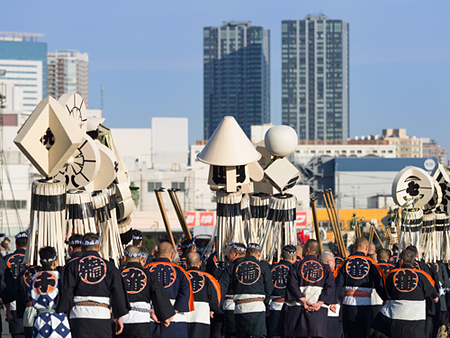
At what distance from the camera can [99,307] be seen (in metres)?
7.42

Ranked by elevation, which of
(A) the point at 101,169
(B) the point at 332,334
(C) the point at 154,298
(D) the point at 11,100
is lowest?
(B) the point at 332,334

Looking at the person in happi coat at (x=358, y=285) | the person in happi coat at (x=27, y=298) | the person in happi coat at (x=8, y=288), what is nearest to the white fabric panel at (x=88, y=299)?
the person in happi coat at (x=27, y=298)

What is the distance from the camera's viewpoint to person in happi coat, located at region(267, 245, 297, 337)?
10000mm

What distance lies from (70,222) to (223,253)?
294 cm

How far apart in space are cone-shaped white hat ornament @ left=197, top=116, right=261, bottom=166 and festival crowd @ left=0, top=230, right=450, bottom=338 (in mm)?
1558

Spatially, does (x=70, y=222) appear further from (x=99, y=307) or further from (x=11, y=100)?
(x=11, y=100)

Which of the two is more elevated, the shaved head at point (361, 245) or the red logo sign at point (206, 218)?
the shaved head at point (361, 245)

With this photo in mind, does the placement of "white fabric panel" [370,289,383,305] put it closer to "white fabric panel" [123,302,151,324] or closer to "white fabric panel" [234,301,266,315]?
"white fabric panel" [234,301,266,315]

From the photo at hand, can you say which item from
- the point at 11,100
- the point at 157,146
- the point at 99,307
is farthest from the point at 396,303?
the point at 11,100

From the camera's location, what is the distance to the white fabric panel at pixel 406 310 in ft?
31.2

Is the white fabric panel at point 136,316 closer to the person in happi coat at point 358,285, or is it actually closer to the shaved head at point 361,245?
the person in happi coat at point 358,285

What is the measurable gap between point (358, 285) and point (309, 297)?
1.14m

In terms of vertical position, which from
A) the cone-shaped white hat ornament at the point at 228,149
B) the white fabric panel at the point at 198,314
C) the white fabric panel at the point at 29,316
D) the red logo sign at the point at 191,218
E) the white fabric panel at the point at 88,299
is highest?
the cone-shaped white hat ornament at the point at 228,149

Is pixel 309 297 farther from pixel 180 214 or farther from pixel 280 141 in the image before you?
pixel 280 141
